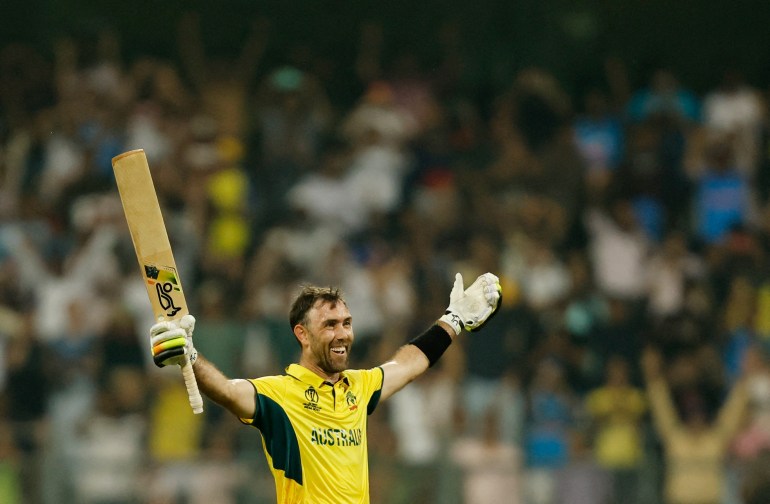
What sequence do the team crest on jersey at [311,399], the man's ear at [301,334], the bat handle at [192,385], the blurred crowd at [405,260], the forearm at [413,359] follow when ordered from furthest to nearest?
the blurred crowd at [405,260], the forearm at [413,359], the man's ear at [301,334], the team crest on jersey at [311,399], the bat handle at [192,385]

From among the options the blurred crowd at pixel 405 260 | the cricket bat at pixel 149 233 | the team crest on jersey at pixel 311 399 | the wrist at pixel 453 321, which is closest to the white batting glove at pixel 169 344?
the cricket bat at pixel 149 233

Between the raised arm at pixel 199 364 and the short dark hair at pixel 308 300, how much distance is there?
452 mm

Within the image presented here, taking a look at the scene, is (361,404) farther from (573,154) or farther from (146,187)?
(573,154)

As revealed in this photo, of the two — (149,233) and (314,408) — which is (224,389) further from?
(149,233)

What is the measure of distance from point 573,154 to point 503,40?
6.24ft

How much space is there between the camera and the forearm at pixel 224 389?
634 cm

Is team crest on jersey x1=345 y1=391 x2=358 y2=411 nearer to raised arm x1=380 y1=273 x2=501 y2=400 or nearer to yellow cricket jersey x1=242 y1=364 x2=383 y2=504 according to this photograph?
yellow cricket jersey x1=242 y1=364 x2=383 y2=504

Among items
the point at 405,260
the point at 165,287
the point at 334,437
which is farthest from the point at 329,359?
the point at 405,260

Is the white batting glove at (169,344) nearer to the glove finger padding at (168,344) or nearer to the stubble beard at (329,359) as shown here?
the glove finger padding at (168,344)

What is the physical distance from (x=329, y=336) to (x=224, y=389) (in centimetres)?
63

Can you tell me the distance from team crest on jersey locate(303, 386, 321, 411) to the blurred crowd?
4.47 meters

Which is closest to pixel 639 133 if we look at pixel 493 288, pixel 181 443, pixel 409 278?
pixel 409 278

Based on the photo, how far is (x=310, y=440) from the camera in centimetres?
672

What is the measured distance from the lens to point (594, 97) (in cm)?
1534
